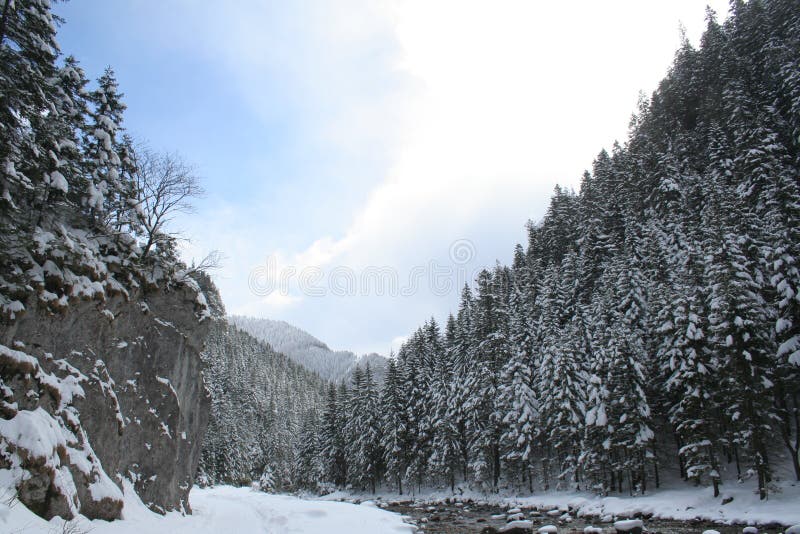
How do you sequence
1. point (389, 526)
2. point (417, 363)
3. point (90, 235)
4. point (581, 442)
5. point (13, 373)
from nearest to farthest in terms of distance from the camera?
point (13, 373), point (90, 235), point (389, 526), point (581, 442), point (417, 363)

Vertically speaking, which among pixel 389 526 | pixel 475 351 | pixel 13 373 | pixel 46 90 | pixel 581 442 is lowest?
pixel 389 526

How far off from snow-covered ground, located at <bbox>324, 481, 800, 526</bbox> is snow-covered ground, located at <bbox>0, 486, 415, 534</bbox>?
632 inches

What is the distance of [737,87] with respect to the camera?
53969mm

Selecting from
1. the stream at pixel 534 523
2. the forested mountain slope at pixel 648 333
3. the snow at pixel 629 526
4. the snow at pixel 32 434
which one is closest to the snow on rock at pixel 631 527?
the snow at pixel 629 526

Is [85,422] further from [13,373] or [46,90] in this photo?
[46,90]

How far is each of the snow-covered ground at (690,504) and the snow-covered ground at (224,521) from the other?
1605 centimetres

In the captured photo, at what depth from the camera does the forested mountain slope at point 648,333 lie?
91.8 feet

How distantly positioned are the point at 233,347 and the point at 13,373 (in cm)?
13152

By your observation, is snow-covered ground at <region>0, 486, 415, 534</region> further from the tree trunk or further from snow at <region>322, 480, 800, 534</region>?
snow at <region>322, 480, 800, 534</region>

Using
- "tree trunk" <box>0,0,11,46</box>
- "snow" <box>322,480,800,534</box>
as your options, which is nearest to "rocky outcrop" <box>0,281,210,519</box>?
"tree trunk" <box>0,0,11,46</box>

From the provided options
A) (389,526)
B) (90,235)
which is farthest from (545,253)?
(90,235)

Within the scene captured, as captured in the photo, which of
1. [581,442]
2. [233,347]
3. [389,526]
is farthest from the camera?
[233,347]

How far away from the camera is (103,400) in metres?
17.4

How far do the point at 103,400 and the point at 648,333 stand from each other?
132 ft
